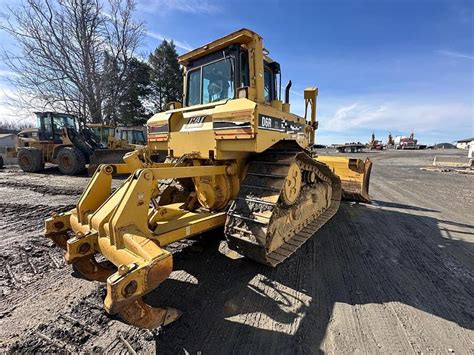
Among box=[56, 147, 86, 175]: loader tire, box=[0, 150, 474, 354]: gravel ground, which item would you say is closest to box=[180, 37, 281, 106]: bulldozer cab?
box=[0, 150, 474, 354]: gravel ground

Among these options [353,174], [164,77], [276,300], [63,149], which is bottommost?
[276,300]

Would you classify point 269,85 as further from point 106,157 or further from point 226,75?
point 106,157

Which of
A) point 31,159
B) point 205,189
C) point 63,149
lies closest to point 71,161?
point 63,149

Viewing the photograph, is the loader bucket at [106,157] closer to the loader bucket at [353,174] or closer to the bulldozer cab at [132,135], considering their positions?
the bulldozer cab at [132,135]

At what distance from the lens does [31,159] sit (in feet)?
41.0

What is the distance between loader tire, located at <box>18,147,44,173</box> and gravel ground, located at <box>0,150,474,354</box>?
9918 mm

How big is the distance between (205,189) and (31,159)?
13264mm

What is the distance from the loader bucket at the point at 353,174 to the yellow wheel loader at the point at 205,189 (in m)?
2.46

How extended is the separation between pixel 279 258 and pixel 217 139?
5.67ft

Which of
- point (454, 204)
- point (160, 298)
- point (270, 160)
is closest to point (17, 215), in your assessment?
point (160, 298)

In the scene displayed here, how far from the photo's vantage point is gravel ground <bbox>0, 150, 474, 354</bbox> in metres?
2.17

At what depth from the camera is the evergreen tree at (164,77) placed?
99.6 ft

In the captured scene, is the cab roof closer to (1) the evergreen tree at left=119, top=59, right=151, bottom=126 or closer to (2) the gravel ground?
(2) the gravel ground

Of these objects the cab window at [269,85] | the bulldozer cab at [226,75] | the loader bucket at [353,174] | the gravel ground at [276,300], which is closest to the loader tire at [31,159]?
the gravel ground at [276,300]
